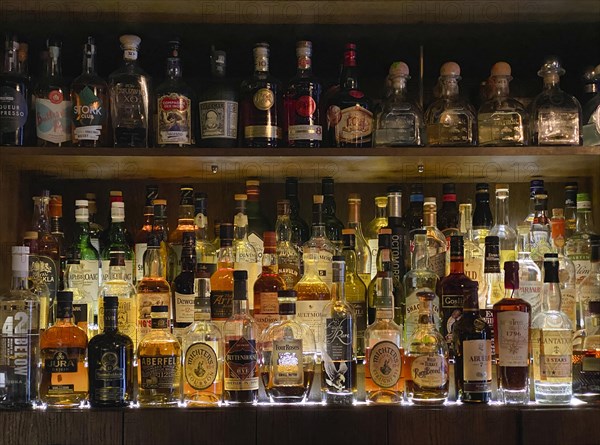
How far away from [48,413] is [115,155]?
0.62 m

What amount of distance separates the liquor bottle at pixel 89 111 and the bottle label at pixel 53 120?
2 centimetres

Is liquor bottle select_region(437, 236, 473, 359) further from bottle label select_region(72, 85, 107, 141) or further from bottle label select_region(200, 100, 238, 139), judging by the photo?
bottle label select_region(72, 85, 107, 141)

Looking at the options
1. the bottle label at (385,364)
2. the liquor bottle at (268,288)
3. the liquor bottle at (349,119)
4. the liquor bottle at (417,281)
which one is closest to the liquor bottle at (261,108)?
the liquor bottle at (349,119)

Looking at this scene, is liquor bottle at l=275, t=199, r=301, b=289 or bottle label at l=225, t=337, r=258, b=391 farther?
liquor bottle at l=275, t=199, r=301, b=289

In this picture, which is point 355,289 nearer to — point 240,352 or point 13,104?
point 240,352

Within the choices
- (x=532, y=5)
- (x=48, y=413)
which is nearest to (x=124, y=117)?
(x=48, y=413)

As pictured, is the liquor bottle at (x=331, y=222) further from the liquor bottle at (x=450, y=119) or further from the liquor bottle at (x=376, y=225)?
the liquor bottle at (x=450, y=119)

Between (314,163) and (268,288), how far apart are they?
338 millimetres

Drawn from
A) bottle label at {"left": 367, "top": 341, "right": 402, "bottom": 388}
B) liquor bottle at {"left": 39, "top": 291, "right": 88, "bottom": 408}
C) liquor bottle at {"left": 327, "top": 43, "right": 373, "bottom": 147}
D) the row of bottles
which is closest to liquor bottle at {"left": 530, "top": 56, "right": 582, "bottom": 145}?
the row of bottles

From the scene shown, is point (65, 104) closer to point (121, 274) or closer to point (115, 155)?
point (115, 155)

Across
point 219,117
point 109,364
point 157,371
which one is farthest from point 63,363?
point 219,117

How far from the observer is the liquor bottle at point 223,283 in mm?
2162

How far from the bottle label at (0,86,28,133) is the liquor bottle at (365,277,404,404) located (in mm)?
975

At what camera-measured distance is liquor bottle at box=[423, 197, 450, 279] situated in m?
2.27
